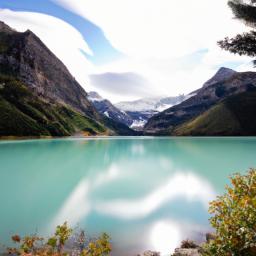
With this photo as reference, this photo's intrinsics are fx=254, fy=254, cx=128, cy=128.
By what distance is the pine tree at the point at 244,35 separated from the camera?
27.7 m

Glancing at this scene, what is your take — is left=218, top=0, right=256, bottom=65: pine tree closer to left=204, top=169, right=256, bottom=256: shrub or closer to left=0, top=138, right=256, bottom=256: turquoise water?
left=0, top=138, right=256, bottom=256: turquoise water

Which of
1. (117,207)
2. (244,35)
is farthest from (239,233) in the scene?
(244,35)

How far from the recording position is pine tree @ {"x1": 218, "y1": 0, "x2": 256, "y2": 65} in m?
27.7

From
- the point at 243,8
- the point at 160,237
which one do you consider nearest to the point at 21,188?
the point at 160,237

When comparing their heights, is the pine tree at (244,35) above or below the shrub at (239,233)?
above

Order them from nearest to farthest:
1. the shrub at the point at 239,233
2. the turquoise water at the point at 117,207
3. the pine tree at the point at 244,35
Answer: the shrub at the point at 239,233
the turquoise water at the point at 117,207
the pine tree at the point at 244,35

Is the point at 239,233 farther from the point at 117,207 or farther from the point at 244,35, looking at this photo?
the point at 244,35

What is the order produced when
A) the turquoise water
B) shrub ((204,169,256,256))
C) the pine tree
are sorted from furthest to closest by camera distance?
the pine tree < the turquoise water < shrub ((204,169,256,256))

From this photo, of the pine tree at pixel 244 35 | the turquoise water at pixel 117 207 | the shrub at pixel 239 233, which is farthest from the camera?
the pine tree at pixel 244 35

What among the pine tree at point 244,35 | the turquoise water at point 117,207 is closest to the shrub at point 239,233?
the turquoise water at point 117,207

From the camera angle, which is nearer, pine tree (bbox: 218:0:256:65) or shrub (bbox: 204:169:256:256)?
shrub (bbox: 204:169:256:256)

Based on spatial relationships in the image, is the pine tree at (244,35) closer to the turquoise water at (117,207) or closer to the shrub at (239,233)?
the turquoise water at (117,207)

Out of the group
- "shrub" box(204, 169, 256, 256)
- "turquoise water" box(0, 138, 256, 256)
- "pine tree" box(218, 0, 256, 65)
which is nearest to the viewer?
"shrub" box(204, 169, 256, 256)

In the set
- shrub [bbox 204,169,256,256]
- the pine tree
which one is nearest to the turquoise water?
shrub [bbox 204,169,256,256]
